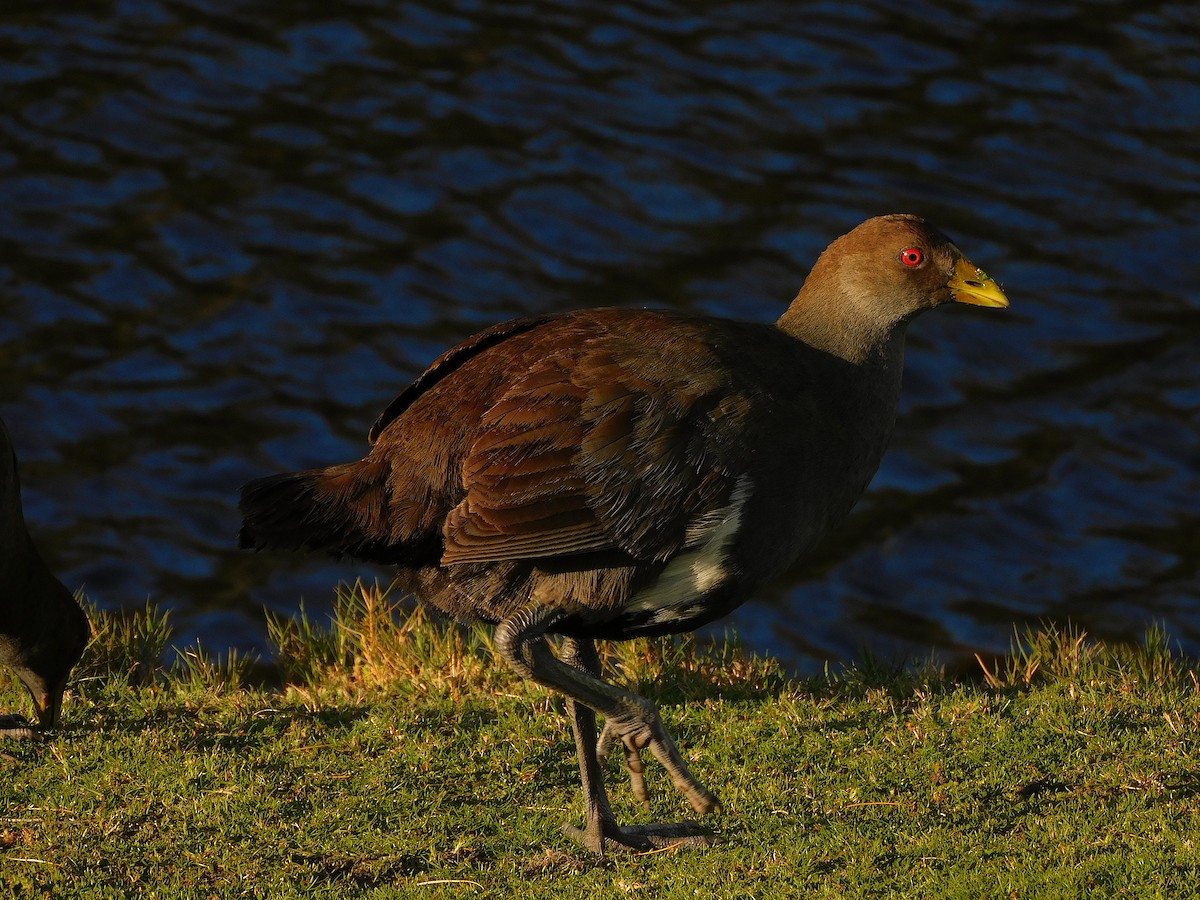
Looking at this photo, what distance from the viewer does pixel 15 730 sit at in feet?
21.9

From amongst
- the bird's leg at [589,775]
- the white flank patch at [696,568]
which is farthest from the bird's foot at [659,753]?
the white flank patch at [696,568]

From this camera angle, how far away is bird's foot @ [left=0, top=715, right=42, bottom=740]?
21.9 feet

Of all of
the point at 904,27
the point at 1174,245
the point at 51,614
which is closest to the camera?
the point at 51,614

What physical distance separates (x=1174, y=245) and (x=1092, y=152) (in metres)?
1.21

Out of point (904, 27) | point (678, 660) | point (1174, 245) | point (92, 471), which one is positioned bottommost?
point (92, 471)

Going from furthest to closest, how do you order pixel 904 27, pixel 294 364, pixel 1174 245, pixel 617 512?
1. pixel 904 27
2. pixel 1174 245
3. pixel 294 364
4. pixel 617 512

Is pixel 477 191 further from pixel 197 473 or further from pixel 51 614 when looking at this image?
pixel 51 614

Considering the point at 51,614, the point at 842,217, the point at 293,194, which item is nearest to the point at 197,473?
the point at 293,194

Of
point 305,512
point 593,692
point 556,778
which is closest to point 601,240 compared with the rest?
point 556,778

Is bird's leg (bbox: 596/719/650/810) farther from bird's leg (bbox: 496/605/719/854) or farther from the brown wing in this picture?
the brown wing

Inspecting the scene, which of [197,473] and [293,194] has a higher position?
[293,194]

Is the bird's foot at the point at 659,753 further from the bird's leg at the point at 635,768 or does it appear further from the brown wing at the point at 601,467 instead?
the brown wing at the point at 601,467

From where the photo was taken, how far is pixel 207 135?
42.9 ft

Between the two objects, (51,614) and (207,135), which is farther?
(207,135)
